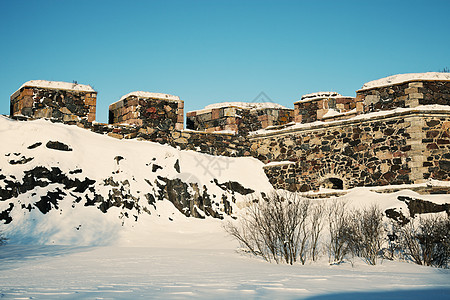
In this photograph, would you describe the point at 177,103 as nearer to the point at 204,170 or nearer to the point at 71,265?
the point at 204,170

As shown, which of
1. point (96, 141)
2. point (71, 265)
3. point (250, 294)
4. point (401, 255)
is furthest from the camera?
point (96, 141)

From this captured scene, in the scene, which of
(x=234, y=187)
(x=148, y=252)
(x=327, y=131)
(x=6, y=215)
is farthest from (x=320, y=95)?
(x=6, y=215)

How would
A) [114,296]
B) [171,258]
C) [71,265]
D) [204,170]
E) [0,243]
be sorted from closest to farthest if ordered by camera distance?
1. [114,296]
2. [71,265]
3. [171,258]
4. [0,243]
5. [204,170]

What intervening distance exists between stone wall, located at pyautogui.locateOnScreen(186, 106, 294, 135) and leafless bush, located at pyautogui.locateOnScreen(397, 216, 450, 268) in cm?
720

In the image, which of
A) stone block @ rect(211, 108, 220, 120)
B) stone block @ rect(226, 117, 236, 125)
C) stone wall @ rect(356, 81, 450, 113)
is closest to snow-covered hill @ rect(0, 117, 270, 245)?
stone block @ rect(226, 117, 236, 125)

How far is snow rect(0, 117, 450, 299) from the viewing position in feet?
16.4

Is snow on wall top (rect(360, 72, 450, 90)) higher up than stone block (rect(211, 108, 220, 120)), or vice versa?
snow on wall top (rect(360, 72, 450, 90))

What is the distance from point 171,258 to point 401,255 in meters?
5.78

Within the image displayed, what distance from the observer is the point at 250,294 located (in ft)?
15.4

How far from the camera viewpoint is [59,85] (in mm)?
13984

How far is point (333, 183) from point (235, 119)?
13.6 feet

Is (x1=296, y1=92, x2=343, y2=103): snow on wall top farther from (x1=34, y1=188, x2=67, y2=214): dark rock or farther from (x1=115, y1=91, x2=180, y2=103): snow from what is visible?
(x1=34, y1=188, x2=67, y2=214): dark rock

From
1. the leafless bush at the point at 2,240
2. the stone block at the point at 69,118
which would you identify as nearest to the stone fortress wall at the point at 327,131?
the stone block at the point at 69,118

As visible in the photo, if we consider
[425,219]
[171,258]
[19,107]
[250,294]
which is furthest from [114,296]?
[19,107]
